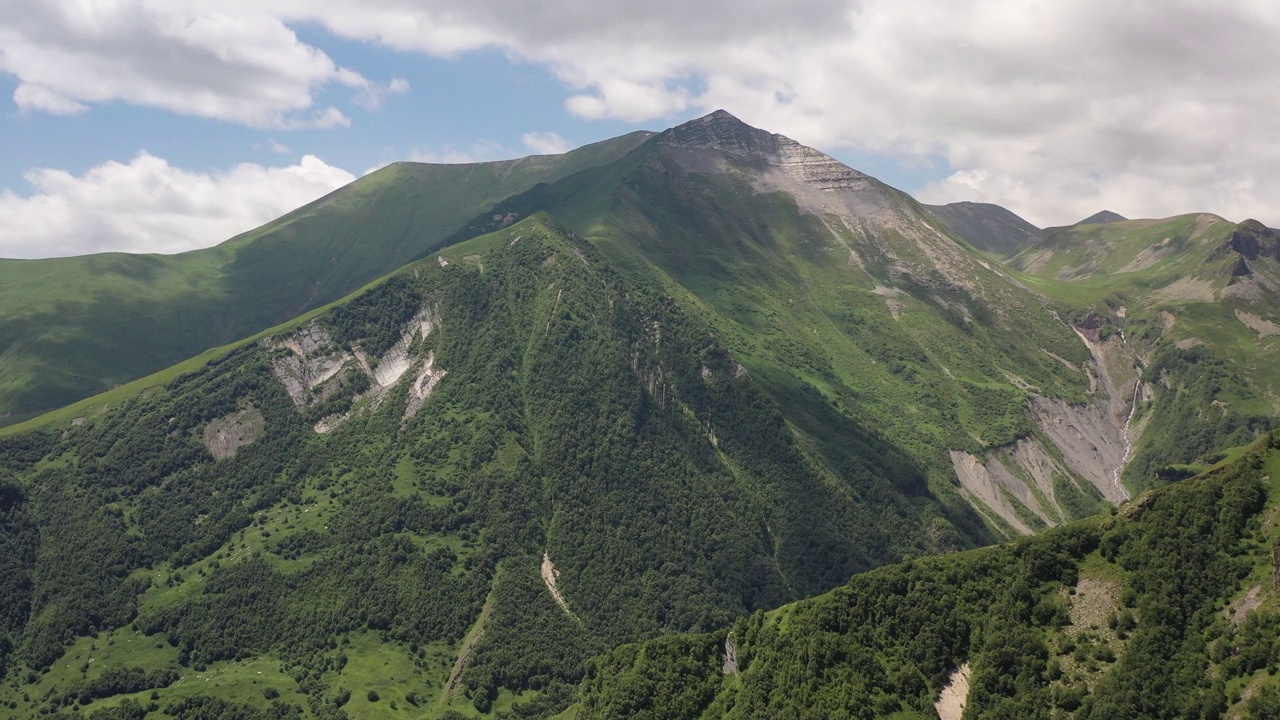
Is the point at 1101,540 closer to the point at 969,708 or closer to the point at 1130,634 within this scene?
the point at 1130,634

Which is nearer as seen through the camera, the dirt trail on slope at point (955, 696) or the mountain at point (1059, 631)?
the mountain at point (1059, 631)

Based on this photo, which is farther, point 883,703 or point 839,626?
point 839,626

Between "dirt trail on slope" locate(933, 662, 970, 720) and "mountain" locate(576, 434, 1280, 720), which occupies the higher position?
"mountain" locate(576, 434, 1280, 720)

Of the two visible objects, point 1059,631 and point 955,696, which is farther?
point 955,696

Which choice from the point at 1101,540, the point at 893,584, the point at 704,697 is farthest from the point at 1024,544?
the point at 704,697

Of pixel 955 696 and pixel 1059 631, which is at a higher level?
pixel 1059 631

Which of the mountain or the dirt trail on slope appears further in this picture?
the dirt trail on slope

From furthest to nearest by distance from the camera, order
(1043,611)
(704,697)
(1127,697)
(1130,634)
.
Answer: (704,697) → (1043,611) → (1130,634) → (1127,697)

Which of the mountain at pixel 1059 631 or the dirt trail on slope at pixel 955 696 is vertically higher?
the mountain at pixel 1059 631
